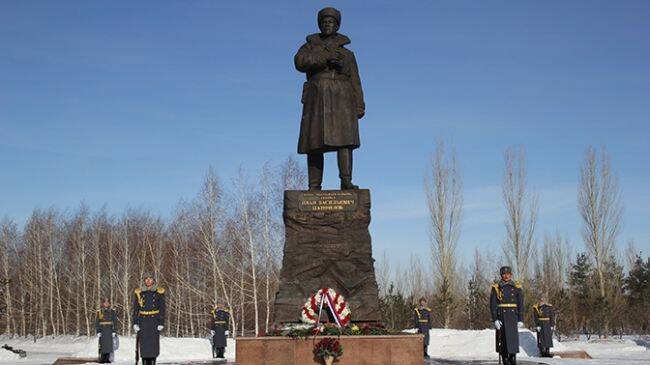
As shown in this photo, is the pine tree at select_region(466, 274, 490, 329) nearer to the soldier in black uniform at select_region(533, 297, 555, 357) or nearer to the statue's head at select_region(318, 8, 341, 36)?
the soldier in black uniform at select_region(533, 297, 555, 357)

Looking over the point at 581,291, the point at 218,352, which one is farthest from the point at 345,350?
the point at 581,291

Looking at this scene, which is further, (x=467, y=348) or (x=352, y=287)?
(x=467, y=348)

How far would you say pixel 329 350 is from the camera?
27.4ft

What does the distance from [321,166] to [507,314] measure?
369 centimetres

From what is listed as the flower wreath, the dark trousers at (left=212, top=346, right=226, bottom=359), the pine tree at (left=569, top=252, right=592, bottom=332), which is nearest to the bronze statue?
the flower wreath

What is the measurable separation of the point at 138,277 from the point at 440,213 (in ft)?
60.0

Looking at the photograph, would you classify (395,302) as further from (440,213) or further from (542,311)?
(542,311)

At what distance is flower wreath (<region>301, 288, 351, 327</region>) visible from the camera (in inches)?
368

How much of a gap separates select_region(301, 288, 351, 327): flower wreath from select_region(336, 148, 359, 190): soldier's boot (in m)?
1.85

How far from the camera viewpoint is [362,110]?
11.0 meters

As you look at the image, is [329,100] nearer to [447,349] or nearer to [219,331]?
[219,331]

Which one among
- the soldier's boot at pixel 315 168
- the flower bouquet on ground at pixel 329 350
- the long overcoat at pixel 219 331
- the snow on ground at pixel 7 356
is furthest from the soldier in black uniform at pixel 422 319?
the snow on ground at pixel 7 356

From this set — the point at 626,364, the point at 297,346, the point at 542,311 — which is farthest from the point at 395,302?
the point at 297,346

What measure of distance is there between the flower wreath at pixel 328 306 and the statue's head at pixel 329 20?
4.13 metres
